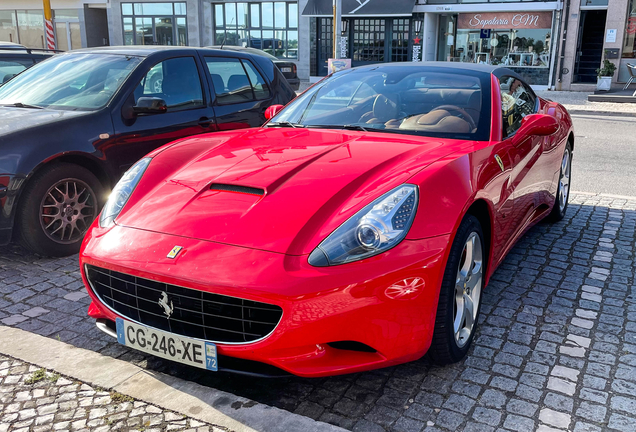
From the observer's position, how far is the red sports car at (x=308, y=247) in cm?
244

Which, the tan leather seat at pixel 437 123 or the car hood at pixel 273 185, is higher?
the tan leather seat at pixel 437 123

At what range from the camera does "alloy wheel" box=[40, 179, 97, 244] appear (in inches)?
178

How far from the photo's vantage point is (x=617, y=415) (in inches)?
102

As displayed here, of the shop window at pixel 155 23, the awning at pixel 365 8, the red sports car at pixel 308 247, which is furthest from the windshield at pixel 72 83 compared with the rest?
the shop window at pixel 155 23

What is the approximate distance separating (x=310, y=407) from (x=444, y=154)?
1.42 meters

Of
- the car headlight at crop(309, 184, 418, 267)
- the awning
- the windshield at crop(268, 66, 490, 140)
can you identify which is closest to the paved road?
the windshield at crop(268, 66, 490, 140)

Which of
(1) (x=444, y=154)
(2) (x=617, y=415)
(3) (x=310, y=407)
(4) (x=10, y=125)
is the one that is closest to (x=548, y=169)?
(1) (x=444, y=154)

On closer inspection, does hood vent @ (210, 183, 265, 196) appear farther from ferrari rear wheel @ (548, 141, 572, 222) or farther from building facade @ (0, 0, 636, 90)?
building facade @ (0, 0, 636, 90)

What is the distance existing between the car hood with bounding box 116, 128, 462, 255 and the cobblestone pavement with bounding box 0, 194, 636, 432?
78 cm

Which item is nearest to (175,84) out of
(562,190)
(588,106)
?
(562,190)

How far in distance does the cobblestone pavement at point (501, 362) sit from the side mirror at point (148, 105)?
1.38 m

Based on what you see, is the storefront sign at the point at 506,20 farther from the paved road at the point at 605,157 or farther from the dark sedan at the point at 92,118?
the dark sedan at the point at 92,118

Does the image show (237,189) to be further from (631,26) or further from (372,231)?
(631,26)

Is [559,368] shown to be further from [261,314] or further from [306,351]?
[261,314]
